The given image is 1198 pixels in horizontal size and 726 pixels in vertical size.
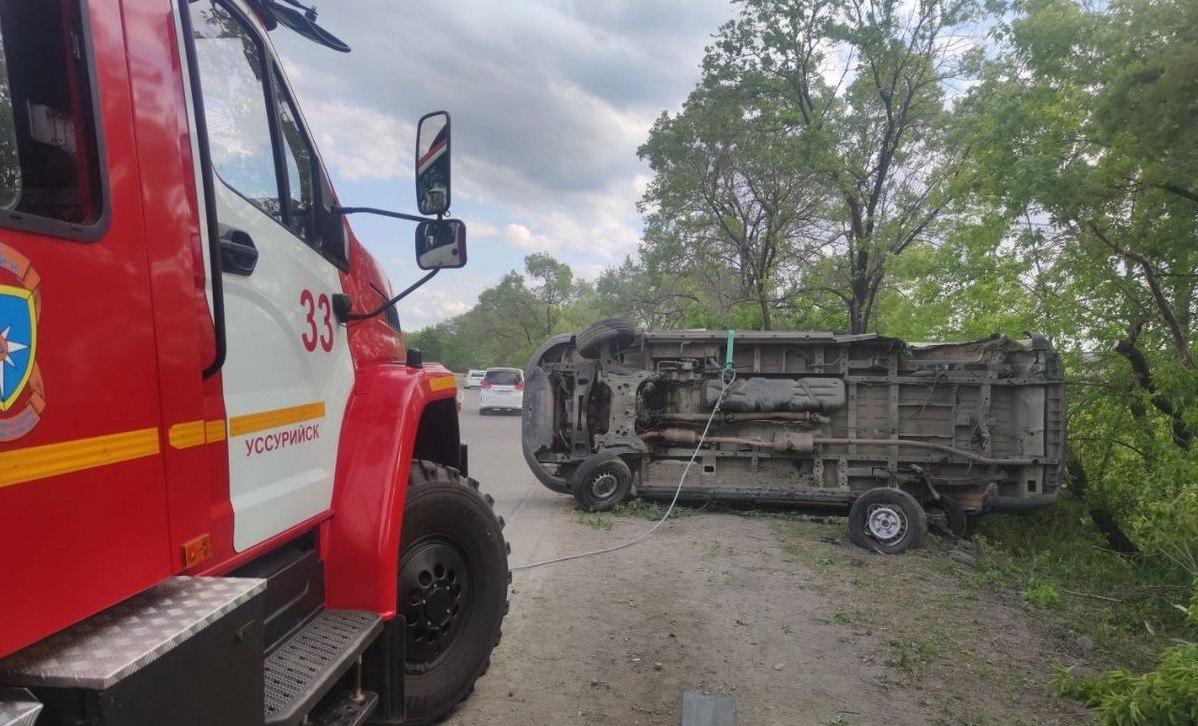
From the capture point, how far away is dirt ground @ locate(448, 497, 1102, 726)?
12.4ft

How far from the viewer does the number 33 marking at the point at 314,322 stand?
8.38ft

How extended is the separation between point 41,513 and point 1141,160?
8.21 meters

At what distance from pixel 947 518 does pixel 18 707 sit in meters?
8.69

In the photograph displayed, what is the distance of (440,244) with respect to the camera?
9.40 feet

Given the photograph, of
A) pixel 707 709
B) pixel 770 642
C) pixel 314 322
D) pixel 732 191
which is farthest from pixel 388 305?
pixel 732 191

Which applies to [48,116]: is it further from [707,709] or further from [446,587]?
[707,709]

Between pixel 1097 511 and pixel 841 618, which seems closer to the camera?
pixel 841 618

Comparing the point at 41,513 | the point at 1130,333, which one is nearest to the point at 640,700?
the point at 41,513

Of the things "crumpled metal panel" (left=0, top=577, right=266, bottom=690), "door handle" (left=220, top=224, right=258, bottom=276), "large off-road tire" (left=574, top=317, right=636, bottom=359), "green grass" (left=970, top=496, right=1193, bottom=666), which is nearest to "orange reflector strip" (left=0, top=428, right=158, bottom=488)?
"crumpled metal panel" (left=0, top=577, right=266, bottom=690)

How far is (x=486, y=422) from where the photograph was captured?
21.7 m

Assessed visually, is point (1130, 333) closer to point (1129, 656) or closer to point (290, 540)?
point (1129, 656)

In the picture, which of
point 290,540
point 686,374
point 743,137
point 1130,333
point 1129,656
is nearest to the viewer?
point 290,540

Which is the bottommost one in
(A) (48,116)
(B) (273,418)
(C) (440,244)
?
(B) (273,418)

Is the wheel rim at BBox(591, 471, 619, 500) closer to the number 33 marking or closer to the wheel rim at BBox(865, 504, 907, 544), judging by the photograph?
the wheel rim at BBox(865, 504, 907, 544)
